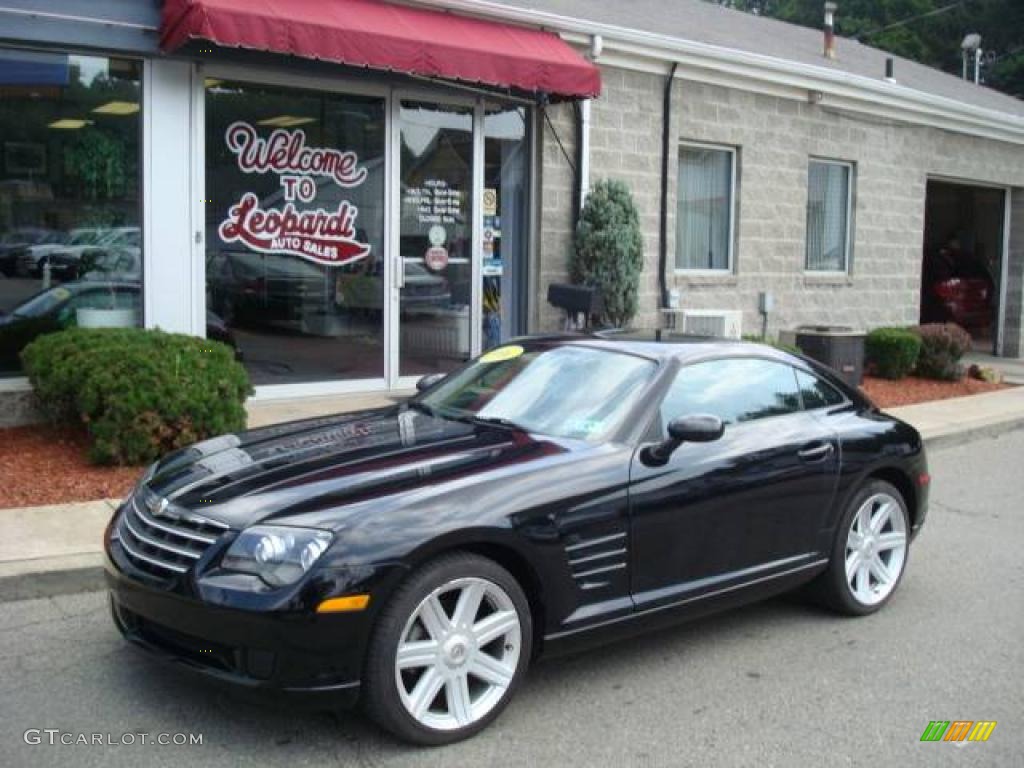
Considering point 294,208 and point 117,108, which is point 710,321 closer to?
point 294,208

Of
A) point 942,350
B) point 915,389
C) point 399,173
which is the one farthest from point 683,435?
point 942,350

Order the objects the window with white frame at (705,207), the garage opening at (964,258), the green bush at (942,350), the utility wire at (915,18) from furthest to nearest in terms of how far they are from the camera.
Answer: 1. the utility wire at (915,18)
2. the garage opening at (964,258)
3. the green bush at (942,350)
4. the window with white frame at (705,207)

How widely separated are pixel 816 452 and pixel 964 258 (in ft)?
55.8

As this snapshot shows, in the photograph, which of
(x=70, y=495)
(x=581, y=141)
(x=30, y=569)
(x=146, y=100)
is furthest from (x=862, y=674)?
(x=581, y=141)

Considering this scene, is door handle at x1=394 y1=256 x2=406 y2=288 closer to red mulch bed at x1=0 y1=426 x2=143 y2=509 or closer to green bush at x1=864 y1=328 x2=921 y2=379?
red mulch bed at x1=0 y1=426 x2=143 y2=509

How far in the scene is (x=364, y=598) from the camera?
143 inches

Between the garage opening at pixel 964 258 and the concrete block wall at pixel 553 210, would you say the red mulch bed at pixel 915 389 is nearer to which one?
the concrete block wall at pixel 553 210

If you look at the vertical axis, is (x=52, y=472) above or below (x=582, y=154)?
below

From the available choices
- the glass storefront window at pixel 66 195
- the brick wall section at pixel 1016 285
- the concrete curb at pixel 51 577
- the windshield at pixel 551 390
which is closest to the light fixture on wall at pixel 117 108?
the glass storefront window at pixel 66 195

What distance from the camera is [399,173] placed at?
10445 mm

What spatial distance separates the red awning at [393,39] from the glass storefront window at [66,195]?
756 millimetres

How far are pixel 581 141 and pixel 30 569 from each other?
7801 mm

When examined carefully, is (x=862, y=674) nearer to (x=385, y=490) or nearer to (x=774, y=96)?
(x=385, y=490)

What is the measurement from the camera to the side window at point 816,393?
551cm
